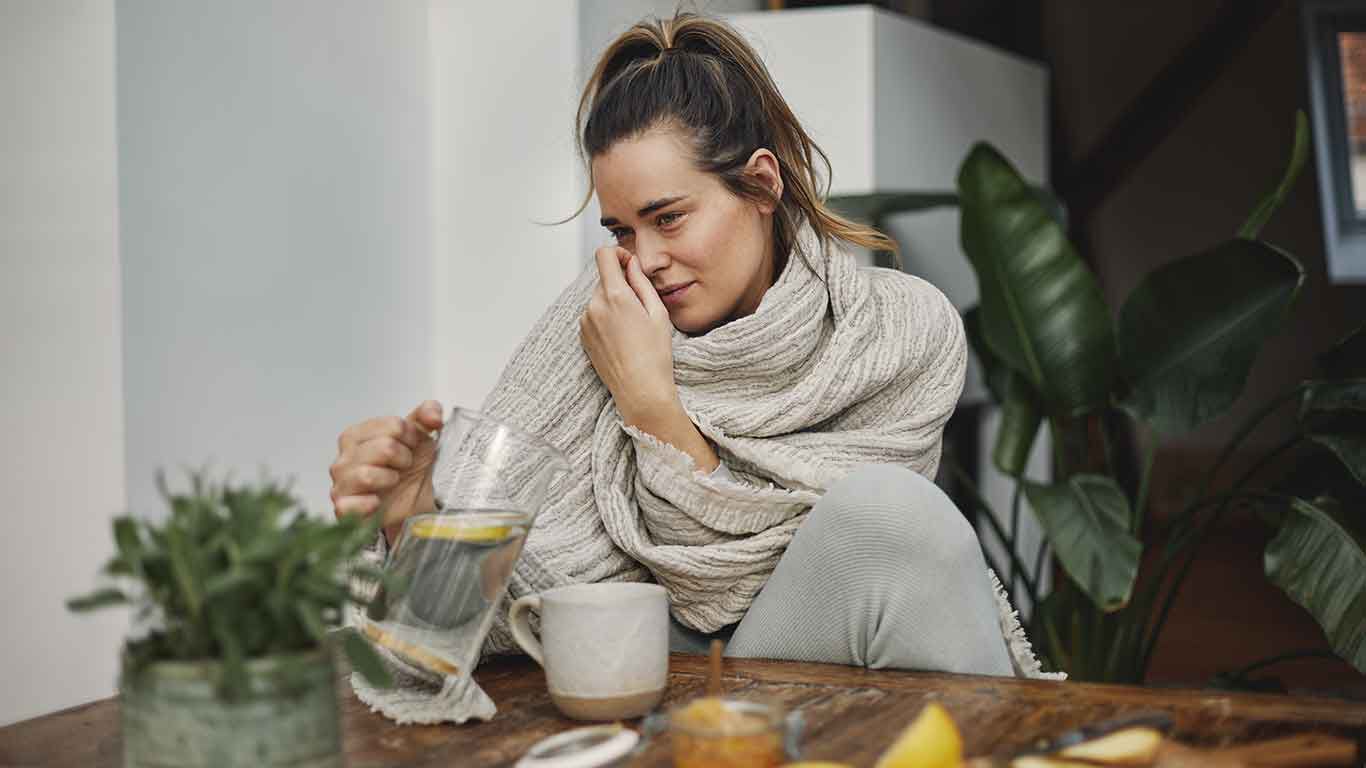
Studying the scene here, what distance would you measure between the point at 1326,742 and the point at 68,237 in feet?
4.46

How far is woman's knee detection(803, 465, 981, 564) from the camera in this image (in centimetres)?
107

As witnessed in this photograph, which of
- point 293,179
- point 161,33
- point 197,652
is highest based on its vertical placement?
point 161,33

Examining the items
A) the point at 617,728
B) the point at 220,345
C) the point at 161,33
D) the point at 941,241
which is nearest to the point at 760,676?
the point at 617,728

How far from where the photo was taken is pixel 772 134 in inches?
61.2

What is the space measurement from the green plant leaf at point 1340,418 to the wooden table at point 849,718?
1164mm

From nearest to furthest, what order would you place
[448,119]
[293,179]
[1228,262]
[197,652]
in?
[197,652]
[293,179]
[1228,262]
[448,119]

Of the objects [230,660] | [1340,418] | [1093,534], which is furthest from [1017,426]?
[230,660]

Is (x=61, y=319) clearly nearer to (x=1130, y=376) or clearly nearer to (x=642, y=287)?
(x=642, y=287)

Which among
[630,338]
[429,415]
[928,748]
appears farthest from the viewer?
[630,338]

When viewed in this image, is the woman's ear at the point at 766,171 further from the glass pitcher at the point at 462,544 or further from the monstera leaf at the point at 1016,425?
the monstera leaf at the point at 1016,425

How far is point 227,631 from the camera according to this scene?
2.14 feet

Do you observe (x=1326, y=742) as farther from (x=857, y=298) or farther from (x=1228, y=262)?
(x=1228, y=262)

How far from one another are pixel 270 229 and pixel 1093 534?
1279 millimetres

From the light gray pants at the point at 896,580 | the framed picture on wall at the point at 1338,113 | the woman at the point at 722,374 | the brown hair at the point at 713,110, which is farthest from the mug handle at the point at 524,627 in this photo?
the framed picture on wall at the point at 1338,113
